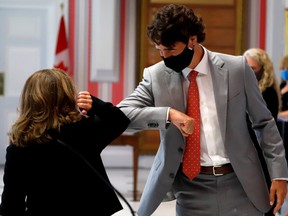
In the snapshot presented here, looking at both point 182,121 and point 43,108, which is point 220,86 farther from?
point 43,108

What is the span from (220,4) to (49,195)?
7.26 metres

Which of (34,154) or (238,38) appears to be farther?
(238,38)

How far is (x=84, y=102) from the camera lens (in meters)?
2.21

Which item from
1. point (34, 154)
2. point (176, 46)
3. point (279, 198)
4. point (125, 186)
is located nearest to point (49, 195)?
point (34, 154)

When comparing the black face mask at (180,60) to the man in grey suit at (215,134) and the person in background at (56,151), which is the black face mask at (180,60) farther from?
the person in background at (56,151)

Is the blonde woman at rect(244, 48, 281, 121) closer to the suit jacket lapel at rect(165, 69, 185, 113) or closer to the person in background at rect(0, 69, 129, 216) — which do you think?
the suit jacket lapel at rect(165, 69, 185, 113)

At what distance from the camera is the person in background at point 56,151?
214 cm

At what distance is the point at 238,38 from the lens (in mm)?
9125

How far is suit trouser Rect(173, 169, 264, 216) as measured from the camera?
2326 mm

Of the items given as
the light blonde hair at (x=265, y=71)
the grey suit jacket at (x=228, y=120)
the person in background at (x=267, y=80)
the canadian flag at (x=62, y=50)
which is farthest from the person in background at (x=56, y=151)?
the canadian flag at (x=62, y=50)

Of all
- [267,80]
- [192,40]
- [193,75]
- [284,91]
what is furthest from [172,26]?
[284,91]

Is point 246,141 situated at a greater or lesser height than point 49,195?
greater

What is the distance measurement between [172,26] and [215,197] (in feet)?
2.13

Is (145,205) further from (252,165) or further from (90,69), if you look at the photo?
(90,69)
